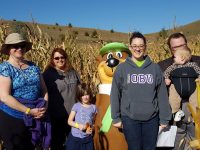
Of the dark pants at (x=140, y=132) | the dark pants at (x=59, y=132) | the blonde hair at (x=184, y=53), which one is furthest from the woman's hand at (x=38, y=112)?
the blonde hair at (x=184, y=53)

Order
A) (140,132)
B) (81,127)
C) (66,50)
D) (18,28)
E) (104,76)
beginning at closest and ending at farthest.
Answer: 1. (140,132)
2. (81,127)
3. (104,76)
4. (18,28)
5. (66,50)

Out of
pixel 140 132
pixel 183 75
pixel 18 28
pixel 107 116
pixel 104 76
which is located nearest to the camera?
pixel 140 132

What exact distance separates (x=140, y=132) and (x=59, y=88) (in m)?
1.09

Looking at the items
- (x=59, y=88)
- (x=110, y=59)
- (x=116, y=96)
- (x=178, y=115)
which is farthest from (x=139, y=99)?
(x=59, y=88)

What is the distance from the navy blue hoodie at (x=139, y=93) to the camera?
3480mm

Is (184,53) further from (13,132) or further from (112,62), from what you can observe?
(13,132)

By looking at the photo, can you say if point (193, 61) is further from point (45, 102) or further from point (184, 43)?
point (45, 102)

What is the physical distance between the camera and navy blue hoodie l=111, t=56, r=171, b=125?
11.4ft

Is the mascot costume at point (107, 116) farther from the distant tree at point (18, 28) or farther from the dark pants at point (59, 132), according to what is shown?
the distant tree at point (18, 28)

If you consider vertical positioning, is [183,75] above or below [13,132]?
above

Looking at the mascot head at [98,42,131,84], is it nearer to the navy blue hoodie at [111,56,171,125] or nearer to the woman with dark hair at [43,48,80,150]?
the woman with dark hair at [43,48,80,150]

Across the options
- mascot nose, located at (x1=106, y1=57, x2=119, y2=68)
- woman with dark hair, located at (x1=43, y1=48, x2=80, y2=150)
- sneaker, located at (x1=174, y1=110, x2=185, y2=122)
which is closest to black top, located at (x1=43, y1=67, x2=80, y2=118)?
woman with dark hair, located at (x1=43, y1=48, x2=80, y2=150)

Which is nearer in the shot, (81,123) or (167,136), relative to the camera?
(167,136)

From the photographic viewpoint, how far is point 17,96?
353 cm
